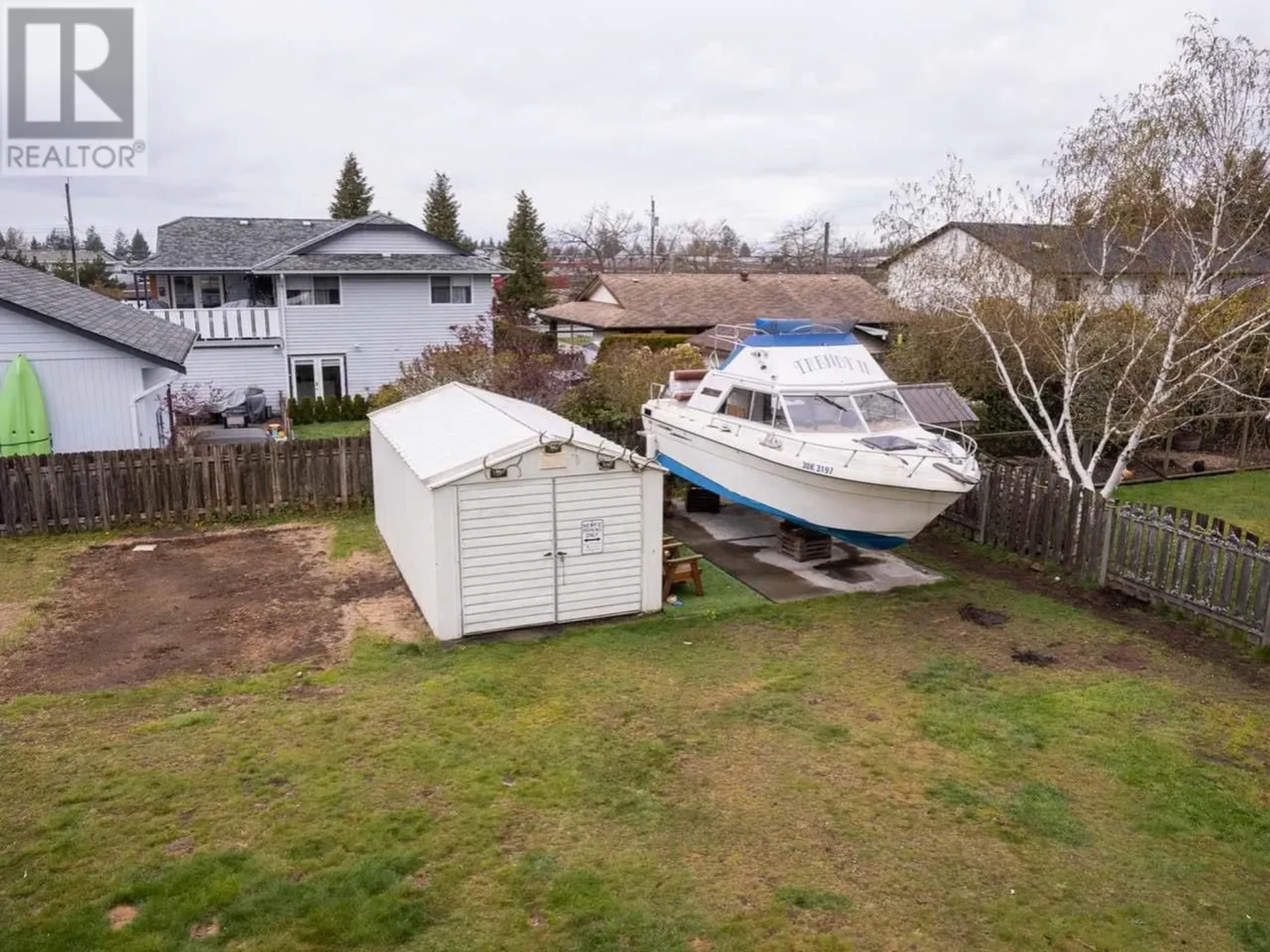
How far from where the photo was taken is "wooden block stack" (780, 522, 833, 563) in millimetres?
12625

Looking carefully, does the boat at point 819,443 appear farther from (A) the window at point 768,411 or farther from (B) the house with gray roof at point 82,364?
(B) the house with gray roof at point 82,364

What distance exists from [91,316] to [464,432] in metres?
10.3

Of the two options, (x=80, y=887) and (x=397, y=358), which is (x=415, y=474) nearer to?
(x=80, y=887)

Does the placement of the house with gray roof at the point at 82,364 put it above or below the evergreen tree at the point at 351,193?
below

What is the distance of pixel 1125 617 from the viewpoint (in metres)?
10.5

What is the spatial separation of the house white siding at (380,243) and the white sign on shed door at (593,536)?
21.3m

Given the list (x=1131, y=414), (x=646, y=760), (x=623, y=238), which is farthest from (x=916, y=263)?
(x=623, y=238)

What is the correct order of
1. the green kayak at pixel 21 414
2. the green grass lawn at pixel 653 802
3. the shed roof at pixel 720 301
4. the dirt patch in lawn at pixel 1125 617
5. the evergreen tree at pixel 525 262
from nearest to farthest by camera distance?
the green grass lawn at pixel 653 802 → the dirt patch in lawn at pixel 1125 617 → the green kayak at pixel 21 414 → the shed roof at pixel 720 301 → the evergreen tree at pixel 525 262

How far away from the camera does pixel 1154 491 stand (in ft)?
55.5

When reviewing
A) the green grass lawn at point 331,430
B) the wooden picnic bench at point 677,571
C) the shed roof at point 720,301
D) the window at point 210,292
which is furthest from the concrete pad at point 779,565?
the window at point 210,292

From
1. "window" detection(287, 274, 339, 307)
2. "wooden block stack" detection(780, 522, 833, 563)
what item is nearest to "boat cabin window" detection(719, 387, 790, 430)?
"wooden block stack" detection(780, 522, 833, 563)

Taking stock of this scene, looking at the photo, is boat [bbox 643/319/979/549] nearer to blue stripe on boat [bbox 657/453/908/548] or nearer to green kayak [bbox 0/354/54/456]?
blue stripe on boat [bbox 657/453/908/548]

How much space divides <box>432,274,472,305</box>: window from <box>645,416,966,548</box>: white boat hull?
17634mm

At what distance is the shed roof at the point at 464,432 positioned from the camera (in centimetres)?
947
